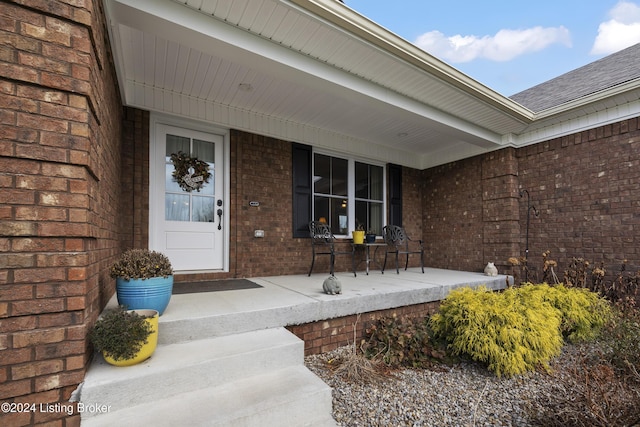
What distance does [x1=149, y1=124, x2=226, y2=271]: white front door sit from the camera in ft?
12.3

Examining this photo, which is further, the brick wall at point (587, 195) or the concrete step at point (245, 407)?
the brick wall at point (587, 195)

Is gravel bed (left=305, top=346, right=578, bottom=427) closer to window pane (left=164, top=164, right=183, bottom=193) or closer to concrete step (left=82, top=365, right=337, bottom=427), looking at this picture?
concrete step (left=82, top=365, right=337, bottom=427)

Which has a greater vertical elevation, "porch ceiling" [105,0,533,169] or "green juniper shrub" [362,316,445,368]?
"porch ceiling" [105,0,533,169]

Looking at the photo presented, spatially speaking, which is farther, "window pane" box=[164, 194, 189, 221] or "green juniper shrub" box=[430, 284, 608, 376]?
"window pane" box=[164, 194, 189, 221]

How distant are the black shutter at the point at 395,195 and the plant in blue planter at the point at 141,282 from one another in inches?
173

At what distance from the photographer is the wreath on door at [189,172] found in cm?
388

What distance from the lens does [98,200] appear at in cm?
192

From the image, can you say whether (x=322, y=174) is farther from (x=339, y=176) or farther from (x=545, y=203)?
(x=545, y=203)

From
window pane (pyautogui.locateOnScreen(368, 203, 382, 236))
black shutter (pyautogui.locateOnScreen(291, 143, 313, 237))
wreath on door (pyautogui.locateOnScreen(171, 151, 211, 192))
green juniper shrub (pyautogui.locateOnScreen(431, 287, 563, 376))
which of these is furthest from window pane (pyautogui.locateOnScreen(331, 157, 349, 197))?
green juniper shrub (pyautogui.locateOnScreen(431, 287, 563, 376))

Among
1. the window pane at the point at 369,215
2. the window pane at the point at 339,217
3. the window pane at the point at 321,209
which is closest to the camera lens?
the window pane at the point at 321,209

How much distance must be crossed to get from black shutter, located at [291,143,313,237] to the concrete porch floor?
1.02m

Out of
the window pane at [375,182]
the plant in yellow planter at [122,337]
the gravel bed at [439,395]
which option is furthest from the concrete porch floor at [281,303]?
the window pane at [375,182]

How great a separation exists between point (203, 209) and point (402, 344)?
2.97m

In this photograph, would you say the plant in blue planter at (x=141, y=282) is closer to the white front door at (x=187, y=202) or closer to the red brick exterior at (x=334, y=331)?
the red brick exterior at (x=334, y=331)
